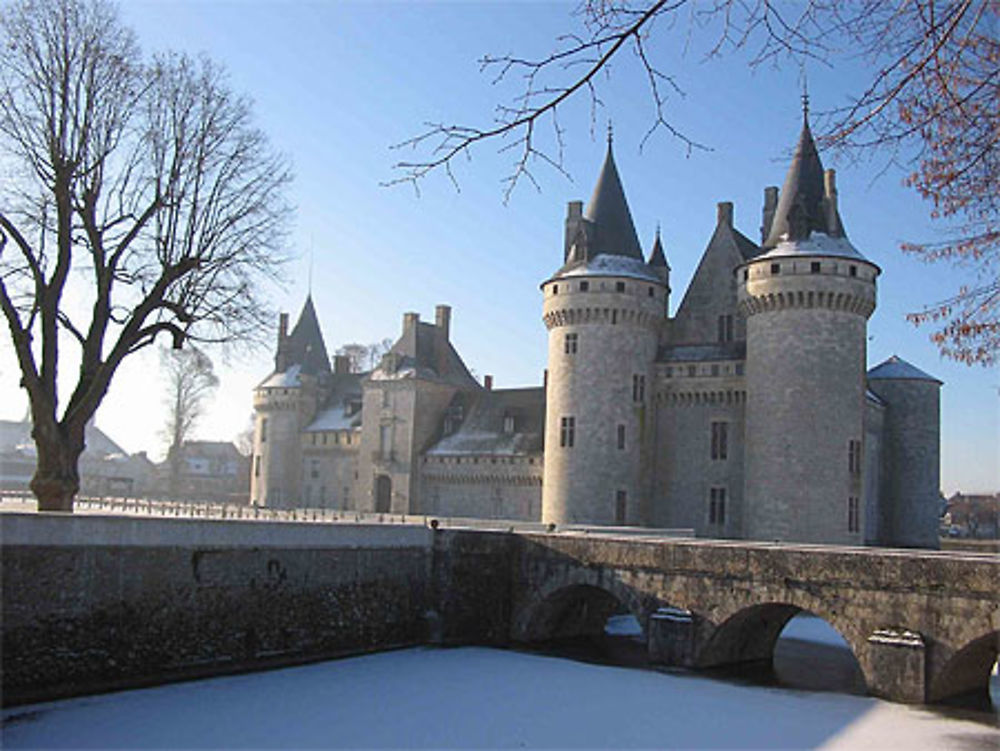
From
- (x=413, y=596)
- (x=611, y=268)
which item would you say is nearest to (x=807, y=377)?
(x=611, y=268)

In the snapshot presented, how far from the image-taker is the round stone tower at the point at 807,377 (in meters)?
30.6

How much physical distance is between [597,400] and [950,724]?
1932cm

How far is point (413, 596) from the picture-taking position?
23.8 m

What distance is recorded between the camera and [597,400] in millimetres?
34844

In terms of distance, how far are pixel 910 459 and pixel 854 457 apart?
28.0 ft

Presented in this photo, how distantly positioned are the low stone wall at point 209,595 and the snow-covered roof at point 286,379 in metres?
27.9

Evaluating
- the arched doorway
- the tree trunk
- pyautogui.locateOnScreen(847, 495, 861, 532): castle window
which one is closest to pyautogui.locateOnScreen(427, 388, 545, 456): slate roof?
the arched doorway

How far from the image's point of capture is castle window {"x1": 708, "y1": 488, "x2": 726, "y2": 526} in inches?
1357

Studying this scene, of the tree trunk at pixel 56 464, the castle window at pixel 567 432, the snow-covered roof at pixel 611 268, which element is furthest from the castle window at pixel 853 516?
the tree trunk at pixel 56 464

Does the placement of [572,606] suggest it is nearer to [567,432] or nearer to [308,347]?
[567,432]

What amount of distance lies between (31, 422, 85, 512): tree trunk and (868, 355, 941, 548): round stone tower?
29.9m

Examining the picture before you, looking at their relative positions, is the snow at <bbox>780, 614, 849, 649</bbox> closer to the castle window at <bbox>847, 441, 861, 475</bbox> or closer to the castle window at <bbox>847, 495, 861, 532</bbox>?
the castle window at <bbox>847, 495, 861, 532</bbox>

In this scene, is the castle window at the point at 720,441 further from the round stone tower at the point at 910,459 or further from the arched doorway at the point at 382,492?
the arched doorway at the point at 382,492

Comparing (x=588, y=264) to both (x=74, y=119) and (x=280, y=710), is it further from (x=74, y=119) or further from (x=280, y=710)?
(x=280, y=710)
